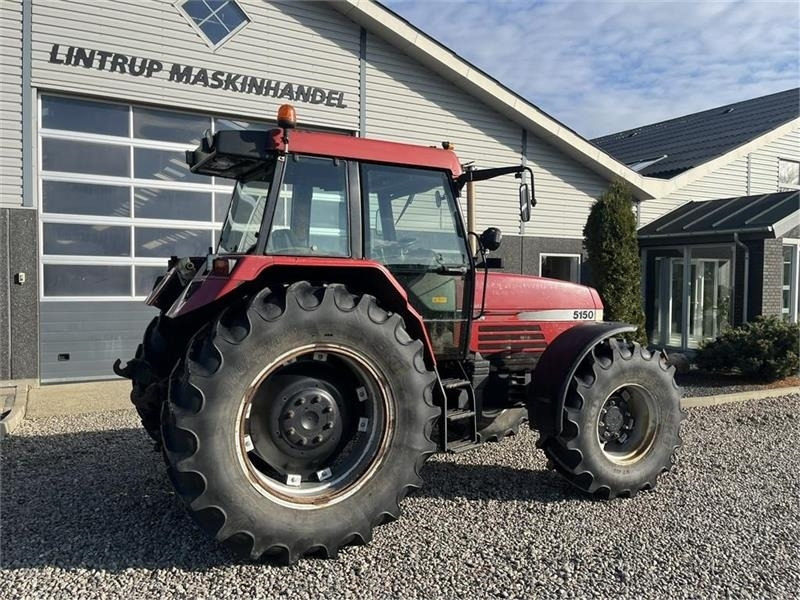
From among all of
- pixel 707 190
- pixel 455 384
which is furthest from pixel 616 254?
pixel 455 384

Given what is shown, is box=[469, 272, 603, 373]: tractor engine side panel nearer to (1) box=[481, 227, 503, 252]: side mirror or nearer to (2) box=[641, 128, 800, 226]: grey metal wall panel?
(1) box=[481, 227, 503, 252]: side mirror

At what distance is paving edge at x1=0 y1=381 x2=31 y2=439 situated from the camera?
6173 millimetres

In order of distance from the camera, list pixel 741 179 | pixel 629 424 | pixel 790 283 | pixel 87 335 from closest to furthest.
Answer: pixel 629 424, pixel 87 335, pixel 790 283, pixel 741 179

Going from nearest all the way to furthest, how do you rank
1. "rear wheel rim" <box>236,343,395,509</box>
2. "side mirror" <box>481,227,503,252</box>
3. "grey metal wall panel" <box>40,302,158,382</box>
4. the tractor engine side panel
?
"rear wheel rim" <box>236,343,395,509</box>, "side mirror" <box>481,227,503,252</box>, the tractor engine side panel, "grey metal wall panel" <box>40,302,158,382</box>

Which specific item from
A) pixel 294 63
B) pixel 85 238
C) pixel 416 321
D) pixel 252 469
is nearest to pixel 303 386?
pixel 252 469

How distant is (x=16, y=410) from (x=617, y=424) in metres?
6.22

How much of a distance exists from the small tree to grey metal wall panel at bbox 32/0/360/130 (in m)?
4.64

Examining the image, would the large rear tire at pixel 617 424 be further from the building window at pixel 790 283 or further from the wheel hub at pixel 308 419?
the building window at pixel 790 283

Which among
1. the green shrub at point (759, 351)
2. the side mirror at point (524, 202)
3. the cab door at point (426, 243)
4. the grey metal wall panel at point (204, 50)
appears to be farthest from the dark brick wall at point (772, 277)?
the cab door at point (426, 243)

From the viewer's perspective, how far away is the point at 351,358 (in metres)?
3.51

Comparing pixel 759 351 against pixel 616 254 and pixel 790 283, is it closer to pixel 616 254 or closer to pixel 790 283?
pixel 616 254

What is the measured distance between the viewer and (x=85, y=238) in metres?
8.95

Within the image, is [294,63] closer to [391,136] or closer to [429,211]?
[391,136]

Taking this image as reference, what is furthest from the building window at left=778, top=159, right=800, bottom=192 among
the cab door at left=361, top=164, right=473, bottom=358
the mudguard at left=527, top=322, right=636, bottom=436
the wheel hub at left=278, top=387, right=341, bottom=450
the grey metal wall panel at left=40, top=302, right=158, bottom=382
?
the wheel hub at left=278, top=387, right=341, bottom=450
